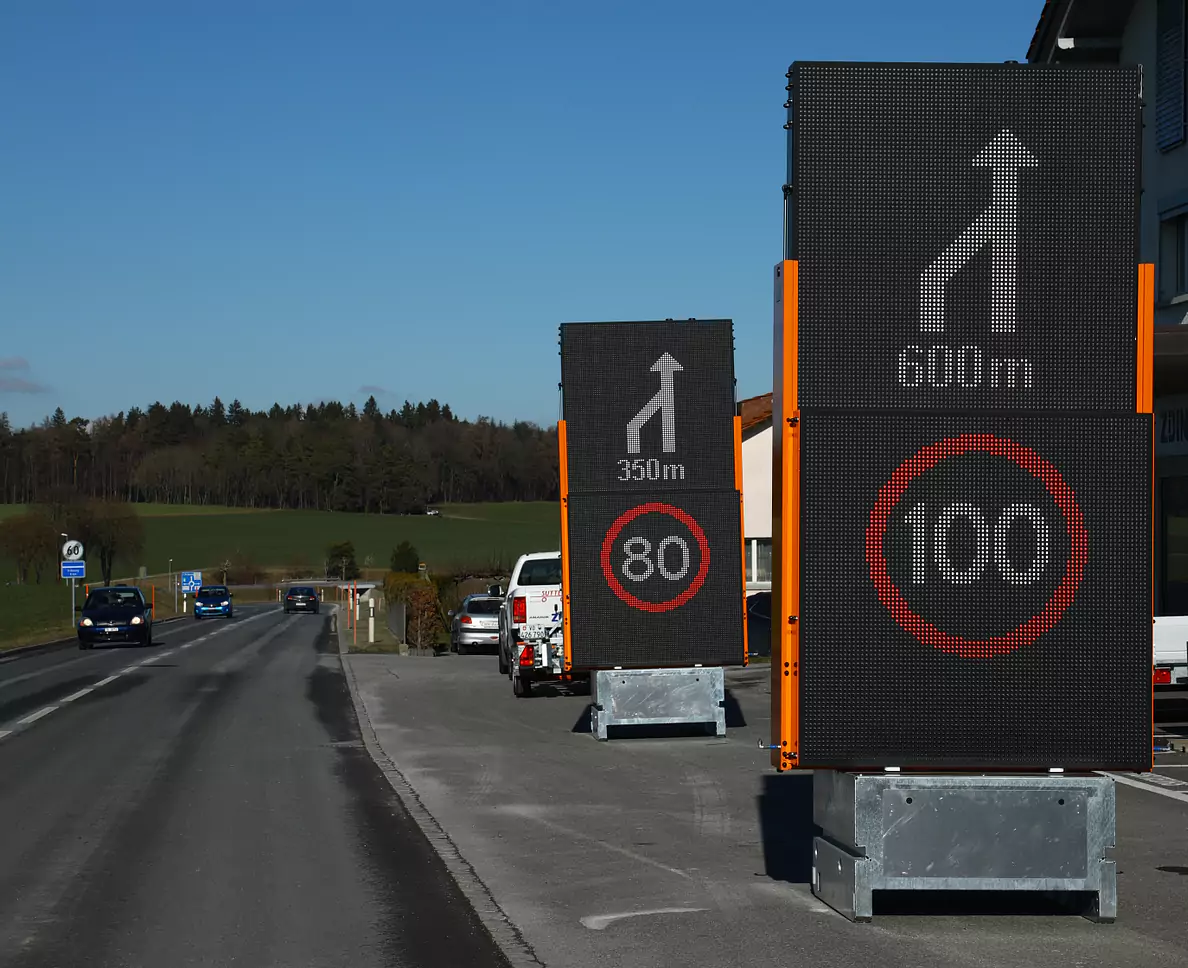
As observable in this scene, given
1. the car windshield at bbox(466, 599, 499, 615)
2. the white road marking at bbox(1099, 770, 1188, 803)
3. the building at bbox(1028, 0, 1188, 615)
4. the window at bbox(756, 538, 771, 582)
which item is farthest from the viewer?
the window at bbox(756, 538, 771, 582)

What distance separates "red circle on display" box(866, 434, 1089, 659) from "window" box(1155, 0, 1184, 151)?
1856 centimetres

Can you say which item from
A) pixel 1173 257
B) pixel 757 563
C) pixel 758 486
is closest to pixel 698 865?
pixel 1173 257

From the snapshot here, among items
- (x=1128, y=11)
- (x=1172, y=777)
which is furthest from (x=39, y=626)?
(x=1172, y=777)

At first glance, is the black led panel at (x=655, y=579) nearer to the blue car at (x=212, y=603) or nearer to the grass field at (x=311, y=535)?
the blue car at (x=212, y=603)

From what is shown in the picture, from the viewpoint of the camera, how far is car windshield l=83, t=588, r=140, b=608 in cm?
4516

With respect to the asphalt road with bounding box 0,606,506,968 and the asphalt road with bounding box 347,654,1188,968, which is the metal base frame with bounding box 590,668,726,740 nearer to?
the asphalt road with bounding box 347,654,1188,968

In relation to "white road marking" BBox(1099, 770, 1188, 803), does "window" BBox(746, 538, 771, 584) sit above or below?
above

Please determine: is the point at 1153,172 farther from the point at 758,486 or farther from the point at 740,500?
the point at 758,486

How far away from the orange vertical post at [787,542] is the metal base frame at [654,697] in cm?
928

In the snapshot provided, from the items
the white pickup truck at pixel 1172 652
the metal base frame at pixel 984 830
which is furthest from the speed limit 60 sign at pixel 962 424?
the white pickup truck at pixel 1172 652

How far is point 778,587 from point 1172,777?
764 cm

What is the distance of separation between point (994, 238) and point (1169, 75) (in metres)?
18.9

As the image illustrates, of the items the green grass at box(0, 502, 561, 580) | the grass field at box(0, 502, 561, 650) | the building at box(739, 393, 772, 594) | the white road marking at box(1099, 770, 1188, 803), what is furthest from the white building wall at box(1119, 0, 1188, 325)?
the green grass at box(0, 502, 561, 580)

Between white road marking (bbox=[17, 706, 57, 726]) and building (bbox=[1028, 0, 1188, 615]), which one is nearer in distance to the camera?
white road marking (bbox=[17, 706, 57, 726])
